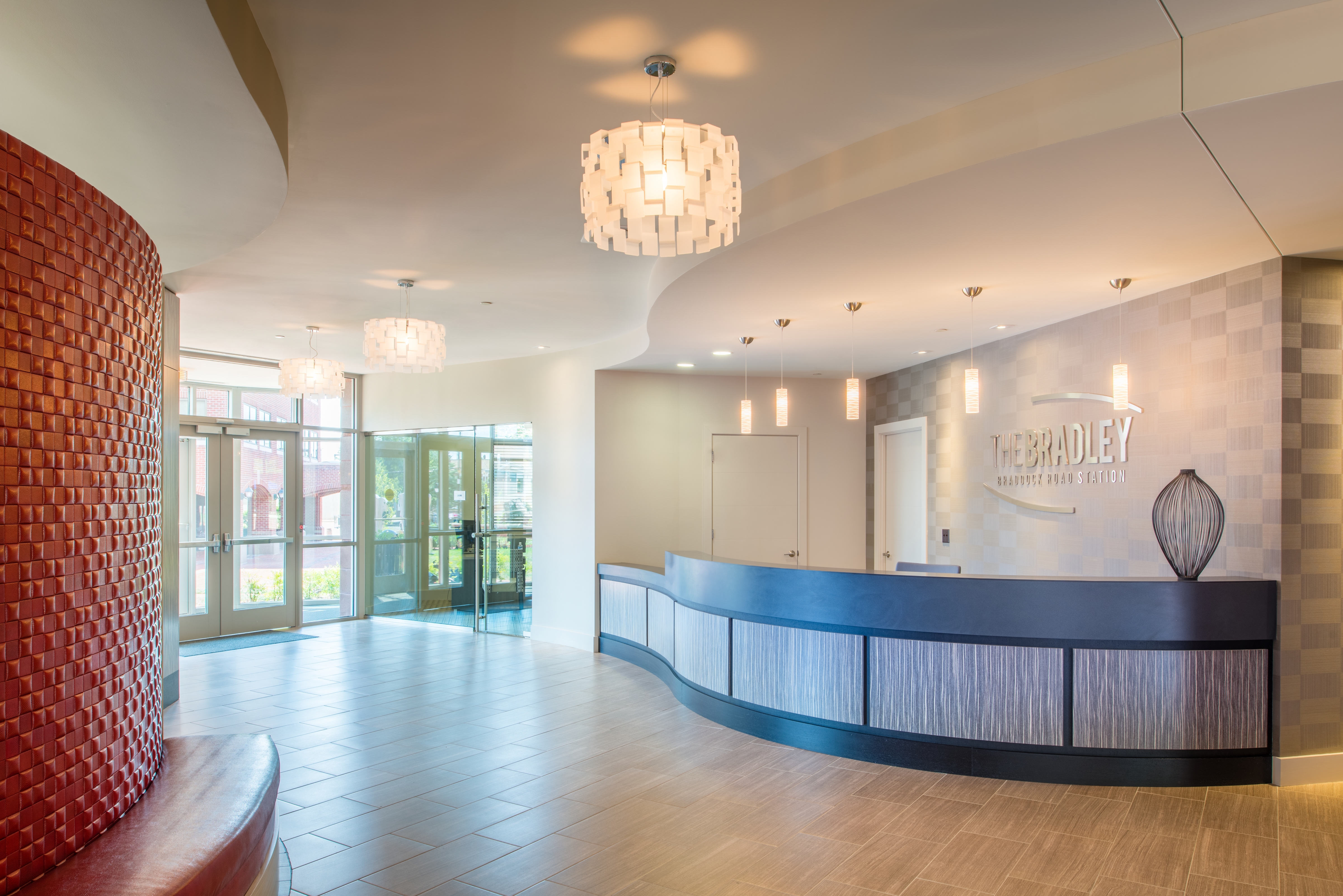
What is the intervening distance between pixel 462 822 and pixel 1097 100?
3862 mm

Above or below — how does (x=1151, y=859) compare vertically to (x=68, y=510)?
below

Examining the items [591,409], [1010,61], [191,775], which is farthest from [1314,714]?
[591,409]

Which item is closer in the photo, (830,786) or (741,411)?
(830,786)

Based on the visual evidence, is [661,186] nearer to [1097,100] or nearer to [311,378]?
[1097,100]

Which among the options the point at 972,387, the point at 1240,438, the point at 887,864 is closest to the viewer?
the point at 887,864

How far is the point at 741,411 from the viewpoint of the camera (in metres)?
8.28

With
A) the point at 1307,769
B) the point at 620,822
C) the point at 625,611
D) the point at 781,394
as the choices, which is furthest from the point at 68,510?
the point at 625,611

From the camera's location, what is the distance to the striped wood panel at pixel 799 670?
15.7 ft

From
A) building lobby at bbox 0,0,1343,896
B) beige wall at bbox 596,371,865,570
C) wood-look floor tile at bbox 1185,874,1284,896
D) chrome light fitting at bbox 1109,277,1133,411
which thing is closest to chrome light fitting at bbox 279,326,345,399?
building lobby at bbox 0,0,1343,896

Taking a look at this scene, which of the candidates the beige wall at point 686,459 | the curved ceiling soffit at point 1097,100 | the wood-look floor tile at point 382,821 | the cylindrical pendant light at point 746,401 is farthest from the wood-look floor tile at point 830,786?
the beige wall at point 686,459

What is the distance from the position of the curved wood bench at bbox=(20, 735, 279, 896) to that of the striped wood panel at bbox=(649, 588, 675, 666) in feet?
14.0

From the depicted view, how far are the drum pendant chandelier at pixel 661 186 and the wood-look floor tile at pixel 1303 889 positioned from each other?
3.08 m

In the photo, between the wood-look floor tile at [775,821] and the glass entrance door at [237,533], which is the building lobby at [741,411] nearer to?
the wood-look floor tile at [775,821]

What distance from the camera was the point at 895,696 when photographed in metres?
4.64
